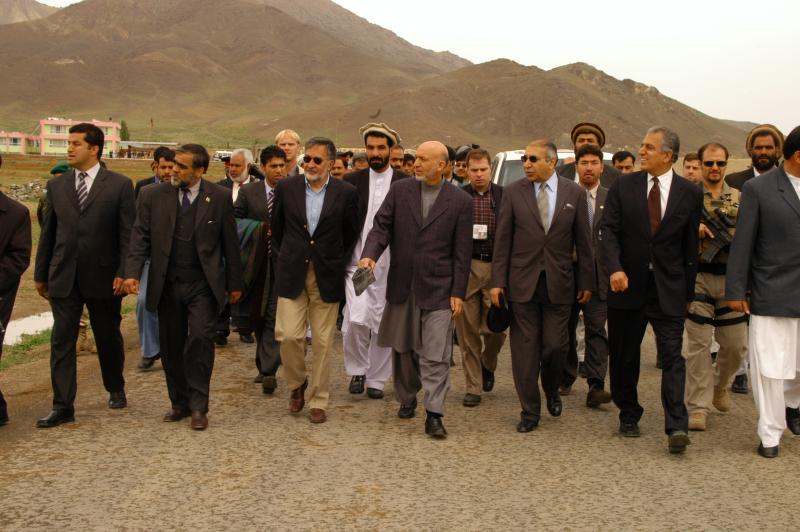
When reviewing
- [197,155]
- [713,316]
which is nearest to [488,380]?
[713,316]

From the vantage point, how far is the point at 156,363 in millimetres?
10344

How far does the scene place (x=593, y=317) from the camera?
29.6ft

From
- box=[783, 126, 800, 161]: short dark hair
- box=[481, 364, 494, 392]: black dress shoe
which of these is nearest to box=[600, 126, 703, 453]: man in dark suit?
box=[783, 126, 800, 161]: short dark hair

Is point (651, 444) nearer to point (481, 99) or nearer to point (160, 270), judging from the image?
point (160, 270)

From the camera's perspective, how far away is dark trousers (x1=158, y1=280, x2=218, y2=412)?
760 centimetres

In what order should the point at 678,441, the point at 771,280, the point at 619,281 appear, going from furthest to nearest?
the point at 619,281 → the point at 771,280 → the point at 678,441

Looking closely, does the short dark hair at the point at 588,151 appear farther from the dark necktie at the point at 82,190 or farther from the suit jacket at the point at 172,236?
the dark necktie at the point at 82,190

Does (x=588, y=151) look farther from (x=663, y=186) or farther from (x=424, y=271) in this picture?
(x=424, y=271)

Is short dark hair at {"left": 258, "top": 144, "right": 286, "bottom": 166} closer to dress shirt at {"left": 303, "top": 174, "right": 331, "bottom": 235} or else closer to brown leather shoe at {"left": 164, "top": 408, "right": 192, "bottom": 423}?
dress shirt at {"left": 303, "top": 174, "right": 331, "bottom": 235}

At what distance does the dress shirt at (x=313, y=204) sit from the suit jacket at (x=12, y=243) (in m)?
2.10

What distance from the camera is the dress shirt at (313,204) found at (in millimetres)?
8109

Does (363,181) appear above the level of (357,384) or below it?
above

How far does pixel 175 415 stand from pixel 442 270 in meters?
2.28

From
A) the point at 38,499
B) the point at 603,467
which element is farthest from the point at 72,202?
the point at 603,467
